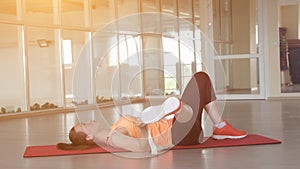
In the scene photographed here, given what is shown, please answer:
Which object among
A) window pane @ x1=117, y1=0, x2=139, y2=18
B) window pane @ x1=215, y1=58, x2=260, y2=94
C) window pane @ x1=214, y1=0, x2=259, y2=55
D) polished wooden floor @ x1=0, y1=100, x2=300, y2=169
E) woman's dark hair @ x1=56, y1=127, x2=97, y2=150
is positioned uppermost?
window pane @ x1=117, y1=0, x2=139, y2=18

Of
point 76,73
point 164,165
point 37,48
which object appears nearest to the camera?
point 164,165

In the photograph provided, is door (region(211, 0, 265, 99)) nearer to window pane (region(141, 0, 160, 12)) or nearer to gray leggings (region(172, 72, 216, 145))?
window pane (region(141, 0, 160, 12))

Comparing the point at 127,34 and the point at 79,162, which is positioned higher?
the point at 127,34

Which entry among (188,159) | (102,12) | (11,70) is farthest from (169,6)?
(188,159)

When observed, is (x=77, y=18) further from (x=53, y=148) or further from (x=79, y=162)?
(x=79, y=162)

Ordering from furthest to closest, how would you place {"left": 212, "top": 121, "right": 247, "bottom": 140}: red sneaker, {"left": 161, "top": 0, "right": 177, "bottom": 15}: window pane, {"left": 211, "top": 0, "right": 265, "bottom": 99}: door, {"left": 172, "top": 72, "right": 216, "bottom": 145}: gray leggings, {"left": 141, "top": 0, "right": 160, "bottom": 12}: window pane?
{"left": 161, "top": 0, "right": 177, "bottom": 15}: window pane → {"left": 141, "top": 0, "right": 160, "bottom": 12}: window pane → {"left": 211, "top": 0, "right": 265, "bottom": 99}: door → {"left": 212, "top": 121, "right": 247, "bottom": 140}: red sneaker → {"left": 172, "top": 72, "right": 216, "bottom": 145}: gray leggings

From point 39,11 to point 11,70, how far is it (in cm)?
114

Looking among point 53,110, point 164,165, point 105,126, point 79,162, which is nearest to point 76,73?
point 105,126

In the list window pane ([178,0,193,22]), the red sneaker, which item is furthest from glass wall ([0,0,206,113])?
the red sneaker

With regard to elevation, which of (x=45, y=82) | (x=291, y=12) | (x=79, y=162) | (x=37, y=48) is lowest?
(x=79, y=162)

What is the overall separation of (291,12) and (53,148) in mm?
6234

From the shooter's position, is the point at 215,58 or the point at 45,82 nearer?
the point at 45,82

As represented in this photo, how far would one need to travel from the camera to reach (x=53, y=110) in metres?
7.66

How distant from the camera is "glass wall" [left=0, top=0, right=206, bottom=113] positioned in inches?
271
